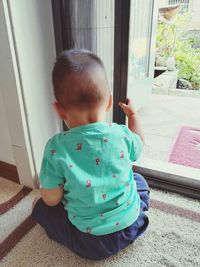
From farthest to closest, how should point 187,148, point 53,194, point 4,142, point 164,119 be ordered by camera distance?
1. point 164,119
2. point 187,148
3. point 4,142
4. point 53,194

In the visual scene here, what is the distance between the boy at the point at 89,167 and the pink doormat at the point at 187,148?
0.72 meters

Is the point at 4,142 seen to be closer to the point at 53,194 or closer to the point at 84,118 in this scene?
the point at 53,194

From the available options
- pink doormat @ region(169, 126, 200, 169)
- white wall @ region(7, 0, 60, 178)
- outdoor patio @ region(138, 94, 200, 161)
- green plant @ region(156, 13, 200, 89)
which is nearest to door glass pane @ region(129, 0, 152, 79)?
outdoor patio @ region(138, 94, 200, 161)

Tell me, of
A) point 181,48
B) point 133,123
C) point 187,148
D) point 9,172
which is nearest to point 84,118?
point 133,123

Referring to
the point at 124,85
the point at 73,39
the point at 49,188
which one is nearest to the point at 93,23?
the point at 73,39

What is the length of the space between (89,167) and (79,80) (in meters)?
0.21

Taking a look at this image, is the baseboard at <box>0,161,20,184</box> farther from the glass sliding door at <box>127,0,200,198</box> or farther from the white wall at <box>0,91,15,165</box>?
the glass sliding door at <box>127,0,200,198</box>

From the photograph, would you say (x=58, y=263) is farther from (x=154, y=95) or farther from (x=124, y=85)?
(x=154, y=95)

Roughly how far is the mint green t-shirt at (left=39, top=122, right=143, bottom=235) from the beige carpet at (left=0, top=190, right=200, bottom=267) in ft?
0.40

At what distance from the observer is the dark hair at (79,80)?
561 mm

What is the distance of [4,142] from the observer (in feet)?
3.37

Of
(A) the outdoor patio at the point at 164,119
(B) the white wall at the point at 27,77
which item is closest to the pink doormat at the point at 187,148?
(A) the outdoor patio at the point at 164,119

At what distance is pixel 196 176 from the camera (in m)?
1.09

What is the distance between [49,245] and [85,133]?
1.40 ft
